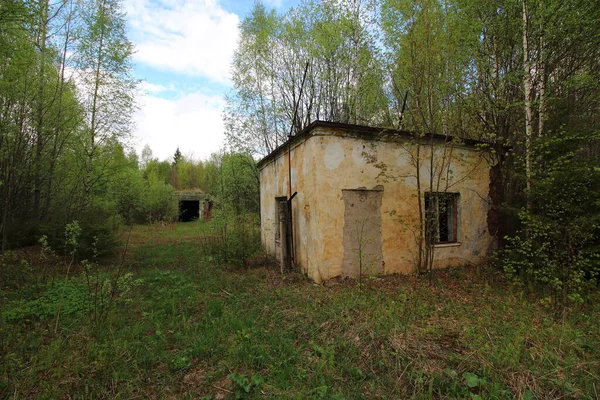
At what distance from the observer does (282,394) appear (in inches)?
93.7

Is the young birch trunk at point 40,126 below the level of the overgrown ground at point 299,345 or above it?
above

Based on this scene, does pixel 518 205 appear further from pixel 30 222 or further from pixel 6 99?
pixel 30 222

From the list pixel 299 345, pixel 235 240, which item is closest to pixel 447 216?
pixel 299 345

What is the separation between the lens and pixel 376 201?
236 inches

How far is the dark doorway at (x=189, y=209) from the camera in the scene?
24.5 m

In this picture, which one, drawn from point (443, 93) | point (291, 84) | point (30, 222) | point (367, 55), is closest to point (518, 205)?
point (443, 93)

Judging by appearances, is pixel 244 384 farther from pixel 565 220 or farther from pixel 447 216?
pixel 447 216

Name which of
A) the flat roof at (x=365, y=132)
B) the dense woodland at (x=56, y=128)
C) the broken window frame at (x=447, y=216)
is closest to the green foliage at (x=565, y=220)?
the flat roof at (x=365, y=132)

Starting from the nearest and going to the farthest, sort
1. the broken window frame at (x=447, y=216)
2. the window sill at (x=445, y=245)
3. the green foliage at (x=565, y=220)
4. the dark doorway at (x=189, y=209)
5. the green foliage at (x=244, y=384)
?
the green foliage at (x=244, y=384) → the green foliage at (x=565, y=220) → the window sill at (x=445, y=245) → the broken window frame at (x=447, y=216) → the dark doorway at (x=189, y=209)

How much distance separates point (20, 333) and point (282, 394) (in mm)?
3474

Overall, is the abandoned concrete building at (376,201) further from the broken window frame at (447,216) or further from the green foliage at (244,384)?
the green foliage at (244,384)

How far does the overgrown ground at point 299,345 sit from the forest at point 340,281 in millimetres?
25

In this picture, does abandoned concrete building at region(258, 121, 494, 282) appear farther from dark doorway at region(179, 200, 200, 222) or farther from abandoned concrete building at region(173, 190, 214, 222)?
dark doorway at region(179, 200, 200, 222)

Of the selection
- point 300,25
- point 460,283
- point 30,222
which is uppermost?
point 300,25
